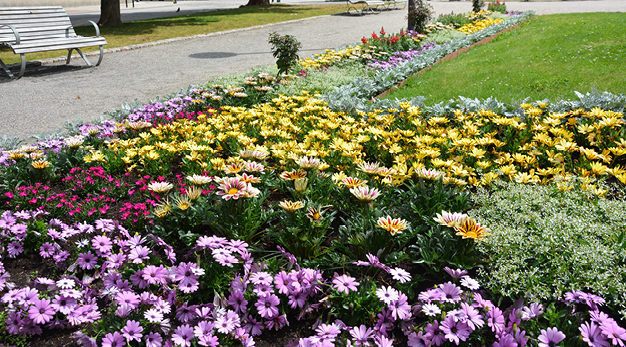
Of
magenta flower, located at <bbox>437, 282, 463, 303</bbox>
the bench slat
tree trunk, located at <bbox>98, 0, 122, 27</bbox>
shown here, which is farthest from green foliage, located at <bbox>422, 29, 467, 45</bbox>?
tree trunk, located at <bbox>98, 0, 122, 27</bbox>

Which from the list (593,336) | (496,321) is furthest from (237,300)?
(593,336)

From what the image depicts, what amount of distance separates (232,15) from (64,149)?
16.4 meters

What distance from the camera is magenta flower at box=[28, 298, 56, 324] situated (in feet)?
6.95

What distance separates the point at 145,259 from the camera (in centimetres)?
256

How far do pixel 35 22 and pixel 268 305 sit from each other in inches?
428

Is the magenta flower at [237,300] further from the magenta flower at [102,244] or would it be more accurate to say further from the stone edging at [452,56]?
the stone edging at [452,56]

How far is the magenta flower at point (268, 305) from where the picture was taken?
84.0 inches

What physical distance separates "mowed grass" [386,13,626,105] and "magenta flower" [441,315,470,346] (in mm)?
4290

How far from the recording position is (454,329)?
1.95m

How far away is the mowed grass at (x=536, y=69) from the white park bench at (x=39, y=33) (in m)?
7.31

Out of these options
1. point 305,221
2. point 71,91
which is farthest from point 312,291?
point 71,91

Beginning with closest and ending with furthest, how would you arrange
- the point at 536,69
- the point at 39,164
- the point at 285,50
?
the point at 39,164
the point at 285,50
the point at 536,69

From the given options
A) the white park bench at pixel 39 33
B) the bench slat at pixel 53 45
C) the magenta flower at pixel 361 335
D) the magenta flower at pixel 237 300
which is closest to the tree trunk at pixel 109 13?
the white park bench at pixel 39 33

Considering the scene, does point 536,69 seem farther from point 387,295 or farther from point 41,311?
point 41,311
